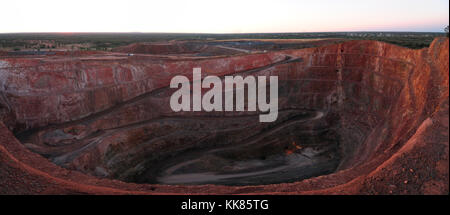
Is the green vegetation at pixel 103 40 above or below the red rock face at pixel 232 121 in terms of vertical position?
above

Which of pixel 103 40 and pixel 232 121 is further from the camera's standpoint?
pixel 103 40

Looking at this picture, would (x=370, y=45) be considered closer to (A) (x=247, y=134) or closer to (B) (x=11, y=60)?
(A) (x=247, y=134)

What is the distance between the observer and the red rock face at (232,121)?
11.8 meters

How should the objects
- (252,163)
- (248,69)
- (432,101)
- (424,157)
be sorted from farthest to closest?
(248,69) < (252,163) < (432,101) < (424,157)

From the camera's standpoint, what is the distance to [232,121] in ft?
89.5

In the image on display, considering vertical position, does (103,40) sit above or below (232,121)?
above

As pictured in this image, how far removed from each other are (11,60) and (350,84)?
34571mm

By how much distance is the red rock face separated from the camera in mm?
11812

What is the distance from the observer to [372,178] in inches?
433

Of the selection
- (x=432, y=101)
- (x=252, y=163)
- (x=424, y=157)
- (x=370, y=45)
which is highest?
(x=370, y=45)

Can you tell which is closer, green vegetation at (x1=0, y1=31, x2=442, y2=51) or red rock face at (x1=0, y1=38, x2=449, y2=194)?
red rock face at (x1=0, y1=38, x2=449, y2=194)

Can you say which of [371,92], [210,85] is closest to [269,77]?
[210,85]

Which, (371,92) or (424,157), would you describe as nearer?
(424,157)

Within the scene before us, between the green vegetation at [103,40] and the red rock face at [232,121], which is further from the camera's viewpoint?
the green vegetation at [103,40]
